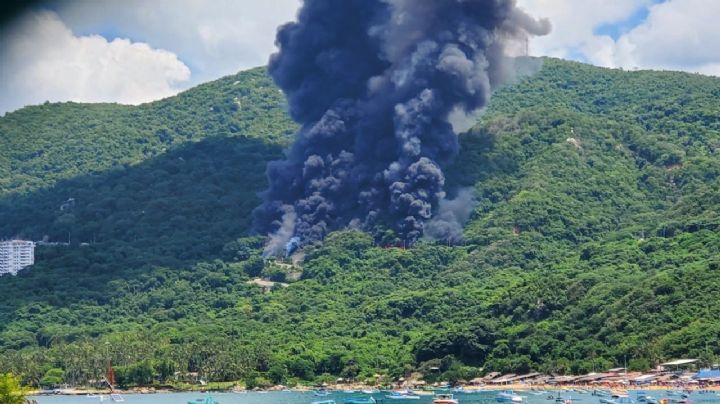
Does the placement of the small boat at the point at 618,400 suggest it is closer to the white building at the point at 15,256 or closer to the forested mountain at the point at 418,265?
the forested mountain at the point at 418,265

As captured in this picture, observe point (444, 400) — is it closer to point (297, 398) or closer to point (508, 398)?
point (508, 398)

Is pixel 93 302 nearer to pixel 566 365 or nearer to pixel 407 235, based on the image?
pixel 407 235

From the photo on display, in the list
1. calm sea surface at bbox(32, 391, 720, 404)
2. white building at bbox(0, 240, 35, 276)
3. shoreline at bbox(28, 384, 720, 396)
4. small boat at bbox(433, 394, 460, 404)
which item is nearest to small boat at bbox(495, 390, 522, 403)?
calm sea surface at bbox(32, 391, 720, 404)

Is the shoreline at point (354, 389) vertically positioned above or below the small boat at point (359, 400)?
above

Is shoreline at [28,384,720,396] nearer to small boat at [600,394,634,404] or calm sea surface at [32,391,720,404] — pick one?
calm sea surface at [32,391,720,404]

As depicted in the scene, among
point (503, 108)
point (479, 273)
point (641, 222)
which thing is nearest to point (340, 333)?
point (479, 273)

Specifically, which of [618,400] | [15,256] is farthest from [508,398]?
[15,256]

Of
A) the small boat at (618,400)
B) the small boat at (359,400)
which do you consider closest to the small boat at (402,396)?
the small boat at (359,400)
